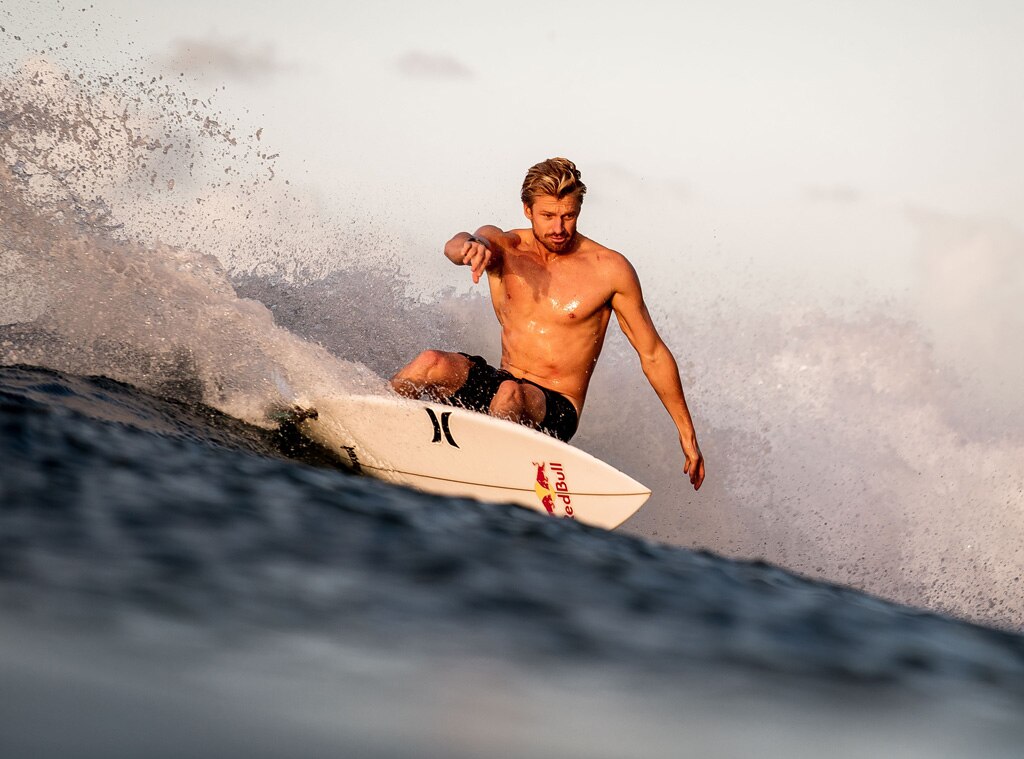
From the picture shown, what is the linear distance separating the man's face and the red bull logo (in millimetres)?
1135

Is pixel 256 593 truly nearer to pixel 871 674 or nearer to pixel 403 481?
pixel 871 674

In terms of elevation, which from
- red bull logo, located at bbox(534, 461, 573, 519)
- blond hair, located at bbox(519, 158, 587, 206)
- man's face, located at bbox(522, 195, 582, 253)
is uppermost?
blond hair, located at bbox(519, 158, 587, 206)

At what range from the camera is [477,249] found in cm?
370

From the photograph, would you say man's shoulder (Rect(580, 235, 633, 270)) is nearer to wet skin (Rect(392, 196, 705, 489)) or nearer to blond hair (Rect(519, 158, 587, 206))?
wet skin (Rect(392, 196, 705, 489))

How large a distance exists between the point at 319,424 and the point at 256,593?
3536mm

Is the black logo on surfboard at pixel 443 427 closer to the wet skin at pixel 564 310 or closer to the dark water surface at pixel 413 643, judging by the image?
the wet skin at pixel 564 310

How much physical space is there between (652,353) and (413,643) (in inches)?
155

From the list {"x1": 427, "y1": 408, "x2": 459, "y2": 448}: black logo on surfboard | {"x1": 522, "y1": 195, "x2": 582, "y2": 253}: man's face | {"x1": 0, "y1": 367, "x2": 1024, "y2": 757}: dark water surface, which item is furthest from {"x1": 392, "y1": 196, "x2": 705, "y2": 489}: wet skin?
{"x1": 0, "y1": 367, "x2": 1024, "y2": 757}: dark water surface

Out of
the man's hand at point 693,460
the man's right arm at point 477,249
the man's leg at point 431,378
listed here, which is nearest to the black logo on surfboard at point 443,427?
the man's leg at point 431,378

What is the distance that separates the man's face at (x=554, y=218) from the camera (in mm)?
4363

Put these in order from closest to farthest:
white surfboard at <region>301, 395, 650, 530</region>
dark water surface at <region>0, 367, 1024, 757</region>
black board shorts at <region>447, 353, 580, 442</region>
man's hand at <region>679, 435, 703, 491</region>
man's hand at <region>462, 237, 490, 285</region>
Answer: dark water surface at <region>0, 367, 1024, 757</region> < man's hand at <region>462, 237, 490, 285</region> < white surfboard at <region>301, 395, 650, 530</region> < black board shorts at <region>447, 353, 580, 442</region> < man's hand at <region>679, 435, 703, 491</region>

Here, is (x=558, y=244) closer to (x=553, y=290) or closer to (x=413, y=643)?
(x=553, y=290)

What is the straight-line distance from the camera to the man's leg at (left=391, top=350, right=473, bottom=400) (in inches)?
170

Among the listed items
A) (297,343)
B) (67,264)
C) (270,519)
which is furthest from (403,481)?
(270,519)
